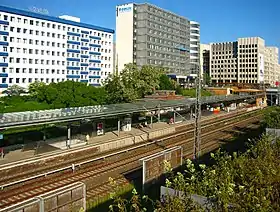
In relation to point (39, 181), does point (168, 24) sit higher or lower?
higher

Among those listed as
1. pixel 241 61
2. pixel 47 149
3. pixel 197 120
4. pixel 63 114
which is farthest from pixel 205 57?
pixel 197 120

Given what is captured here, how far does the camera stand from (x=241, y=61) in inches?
5763

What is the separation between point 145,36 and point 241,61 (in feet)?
218

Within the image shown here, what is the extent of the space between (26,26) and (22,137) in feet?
142

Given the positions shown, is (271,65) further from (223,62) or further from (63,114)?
(63,114)

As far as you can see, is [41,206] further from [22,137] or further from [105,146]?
[22,137]

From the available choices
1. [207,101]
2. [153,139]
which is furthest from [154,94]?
[153,139]

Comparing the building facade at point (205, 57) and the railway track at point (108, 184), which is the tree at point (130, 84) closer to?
the railway track at point (108, 184)

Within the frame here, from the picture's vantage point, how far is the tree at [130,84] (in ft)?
139

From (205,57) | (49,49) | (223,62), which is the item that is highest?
(205,57)

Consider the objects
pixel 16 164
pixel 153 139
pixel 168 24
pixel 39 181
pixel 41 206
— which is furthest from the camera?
pixel 168 24

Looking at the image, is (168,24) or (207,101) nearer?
(207,101)

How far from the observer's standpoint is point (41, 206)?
35.4 feet

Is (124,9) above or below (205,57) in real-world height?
above
